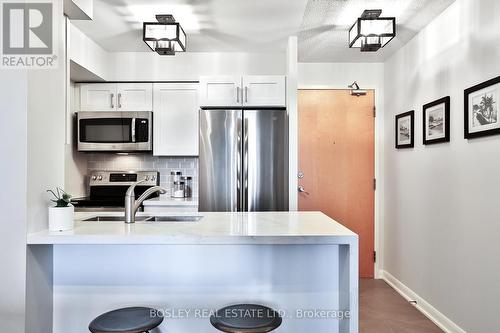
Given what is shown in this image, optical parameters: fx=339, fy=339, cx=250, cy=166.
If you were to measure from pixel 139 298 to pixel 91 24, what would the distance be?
2.42 meters

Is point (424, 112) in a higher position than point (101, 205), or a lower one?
higher

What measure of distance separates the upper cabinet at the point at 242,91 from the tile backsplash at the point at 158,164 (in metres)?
0.81

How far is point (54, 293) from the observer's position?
1719mm

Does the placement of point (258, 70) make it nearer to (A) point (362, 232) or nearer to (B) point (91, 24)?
(B) point (91, 24)

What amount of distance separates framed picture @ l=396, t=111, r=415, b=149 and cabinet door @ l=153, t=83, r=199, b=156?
6.89 ft

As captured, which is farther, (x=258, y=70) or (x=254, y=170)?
(x=258, y=70)

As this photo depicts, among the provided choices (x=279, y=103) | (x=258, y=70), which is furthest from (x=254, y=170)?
(x=258, y=70)

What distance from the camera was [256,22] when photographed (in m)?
2.89

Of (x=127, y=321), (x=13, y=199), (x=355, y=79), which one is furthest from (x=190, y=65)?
(x=127, y=321)

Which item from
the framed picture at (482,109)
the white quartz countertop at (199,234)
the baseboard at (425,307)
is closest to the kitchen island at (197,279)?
the white quartz countertop at (199,234)

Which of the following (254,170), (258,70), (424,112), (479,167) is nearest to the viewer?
(479,167)

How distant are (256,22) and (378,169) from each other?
2.20 metres

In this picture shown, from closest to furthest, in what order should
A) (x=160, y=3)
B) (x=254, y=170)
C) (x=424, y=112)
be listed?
(x=160, y=3) < (x=424, y=112) < (x=254, y=170)

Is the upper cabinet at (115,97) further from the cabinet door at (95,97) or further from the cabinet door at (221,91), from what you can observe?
the cabinet door at (221,91)
